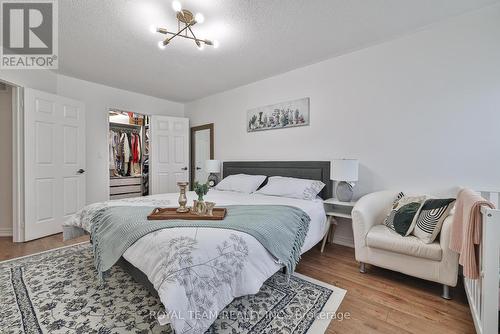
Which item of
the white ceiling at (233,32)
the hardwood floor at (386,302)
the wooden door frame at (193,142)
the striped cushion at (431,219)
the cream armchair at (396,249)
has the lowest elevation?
the hardwood floor at (386,302)

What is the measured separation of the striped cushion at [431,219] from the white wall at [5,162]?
17.0ft

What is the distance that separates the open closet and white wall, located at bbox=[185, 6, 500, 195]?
408 centimetres

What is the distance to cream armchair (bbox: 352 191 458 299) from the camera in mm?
1713

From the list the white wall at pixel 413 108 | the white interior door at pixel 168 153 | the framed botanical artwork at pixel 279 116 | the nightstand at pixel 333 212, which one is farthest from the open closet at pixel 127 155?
the nightstand at pixel 333 212

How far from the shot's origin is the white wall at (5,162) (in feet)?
10.5

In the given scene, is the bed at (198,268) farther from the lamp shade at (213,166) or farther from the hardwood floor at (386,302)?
the lamp shade at (213,166)

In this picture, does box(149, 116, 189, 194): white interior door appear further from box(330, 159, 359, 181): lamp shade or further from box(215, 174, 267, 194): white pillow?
box(330, 159, 359, 181): lamp shade

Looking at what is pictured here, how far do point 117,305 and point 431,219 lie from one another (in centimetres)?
259

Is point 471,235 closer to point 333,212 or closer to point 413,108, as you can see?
point 333,212

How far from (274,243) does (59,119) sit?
3744 millimetres

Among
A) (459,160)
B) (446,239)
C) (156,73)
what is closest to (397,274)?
(446,239)

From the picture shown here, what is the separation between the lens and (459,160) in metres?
2.18

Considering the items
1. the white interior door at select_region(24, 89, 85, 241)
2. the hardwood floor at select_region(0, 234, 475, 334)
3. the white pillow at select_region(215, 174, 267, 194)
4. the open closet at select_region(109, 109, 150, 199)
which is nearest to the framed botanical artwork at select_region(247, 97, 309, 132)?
the white pillow at select_region(215, 174, 267, 194)

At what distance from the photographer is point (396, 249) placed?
6.21 ft
